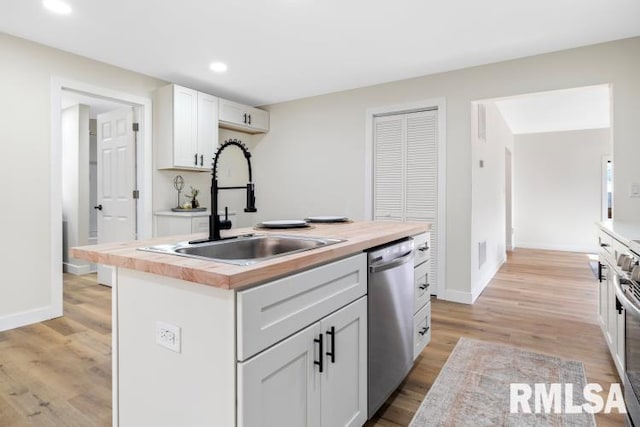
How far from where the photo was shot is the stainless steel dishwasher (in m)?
1.66

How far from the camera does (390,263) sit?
1781 millimetres

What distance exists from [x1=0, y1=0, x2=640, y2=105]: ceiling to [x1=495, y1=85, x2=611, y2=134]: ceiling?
122 centimetres

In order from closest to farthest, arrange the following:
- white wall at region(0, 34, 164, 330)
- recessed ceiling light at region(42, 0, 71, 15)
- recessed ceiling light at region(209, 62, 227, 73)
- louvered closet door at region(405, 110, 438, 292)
Result: recessed ceiling light at region(42, 0, 71, 15), white wall at region(0, 34, 164, 330), recessed ceiling light at region(209, 62, 227, 73), louvered closet door at region(405, 110, 438, 292)

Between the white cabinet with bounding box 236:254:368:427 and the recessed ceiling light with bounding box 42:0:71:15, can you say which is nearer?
the white cabinet with bounding box 236:254:368:427

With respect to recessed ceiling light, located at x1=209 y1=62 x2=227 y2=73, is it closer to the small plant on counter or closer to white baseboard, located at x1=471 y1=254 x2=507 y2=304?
the small plant on counter

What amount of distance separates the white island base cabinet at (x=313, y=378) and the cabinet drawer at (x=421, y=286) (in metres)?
0.68

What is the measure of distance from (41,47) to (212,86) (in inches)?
63.4

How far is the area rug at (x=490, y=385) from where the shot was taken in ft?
5.73

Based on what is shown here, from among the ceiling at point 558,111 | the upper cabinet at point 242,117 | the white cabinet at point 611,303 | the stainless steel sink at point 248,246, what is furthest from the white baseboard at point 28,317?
the ceiling at point 558,111

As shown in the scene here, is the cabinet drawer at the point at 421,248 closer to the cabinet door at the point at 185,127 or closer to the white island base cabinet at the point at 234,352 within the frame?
the white island base cabinet at the point at 234,352

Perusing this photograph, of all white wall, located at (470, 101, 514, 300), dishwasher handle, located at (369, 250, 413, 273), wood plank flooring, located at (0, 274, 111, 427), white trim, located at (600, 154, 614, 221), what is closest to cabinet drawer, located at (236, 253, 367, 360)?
dishwasher handle, located at (369, 250, 413, 273)

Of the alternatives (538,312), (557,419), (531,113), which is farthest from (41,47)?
(531,113)

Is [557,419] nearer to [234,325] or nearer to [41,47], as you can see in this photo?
[234,325]

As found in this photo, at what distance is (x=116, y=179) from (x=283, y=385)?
4.00 meters
